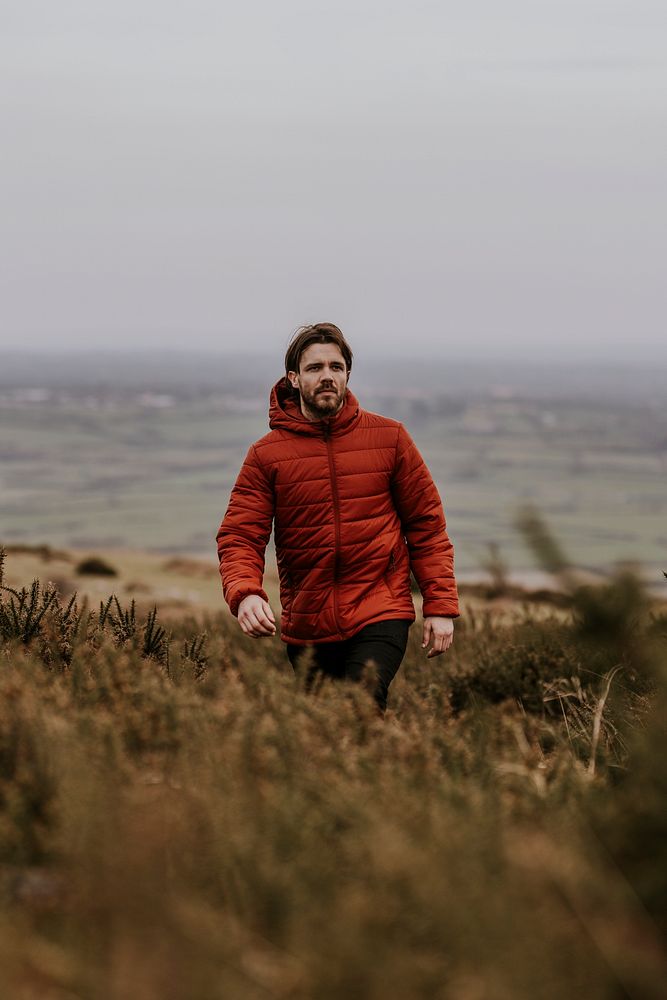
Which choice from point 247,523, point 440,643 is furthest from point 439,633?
point 247,523

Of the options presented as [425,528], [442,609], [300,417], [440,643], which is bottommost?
[440,643]

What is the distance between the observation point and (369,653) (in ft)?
15.8

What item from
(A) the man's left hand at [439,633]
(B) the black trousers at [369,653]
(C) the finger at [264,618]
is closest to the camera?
(C) the finger at [264,618]

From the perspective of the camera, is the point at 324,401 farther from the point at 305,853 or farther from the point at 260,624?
the point at 305,853

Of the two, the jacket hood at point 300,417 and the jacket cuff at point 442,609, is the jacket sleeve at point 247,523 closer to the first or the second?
the jacket hood at point 300,417

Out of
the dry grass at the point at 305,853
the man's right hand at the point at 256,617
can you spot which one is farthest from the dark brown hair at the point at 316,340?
the dry grass at the point at 305,853

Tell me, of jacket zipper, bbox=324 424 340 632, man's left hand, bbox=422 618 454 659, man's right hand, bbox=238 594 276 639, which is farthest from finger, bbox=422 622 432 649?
man's right hand, bbox=238 594 276 639

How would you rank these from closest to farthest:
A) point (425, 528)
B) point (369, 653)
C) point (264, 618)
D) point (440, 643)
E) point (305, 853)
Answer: point (305, 853) < point (264, 618) < point (369, 653) < point (440, 643) < point (425, 528)

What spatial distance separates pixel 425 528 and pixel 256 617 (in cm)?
91

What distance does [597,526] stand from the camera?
114250 mm

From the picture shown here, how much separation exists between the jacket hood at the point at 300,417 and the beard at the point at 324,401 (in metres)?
0.03

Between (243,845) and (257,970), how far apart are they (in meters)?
0.33

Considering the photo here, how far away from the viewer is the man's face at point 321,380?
4.93m

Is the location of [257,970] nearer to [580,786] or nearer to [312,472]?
[580,786]
